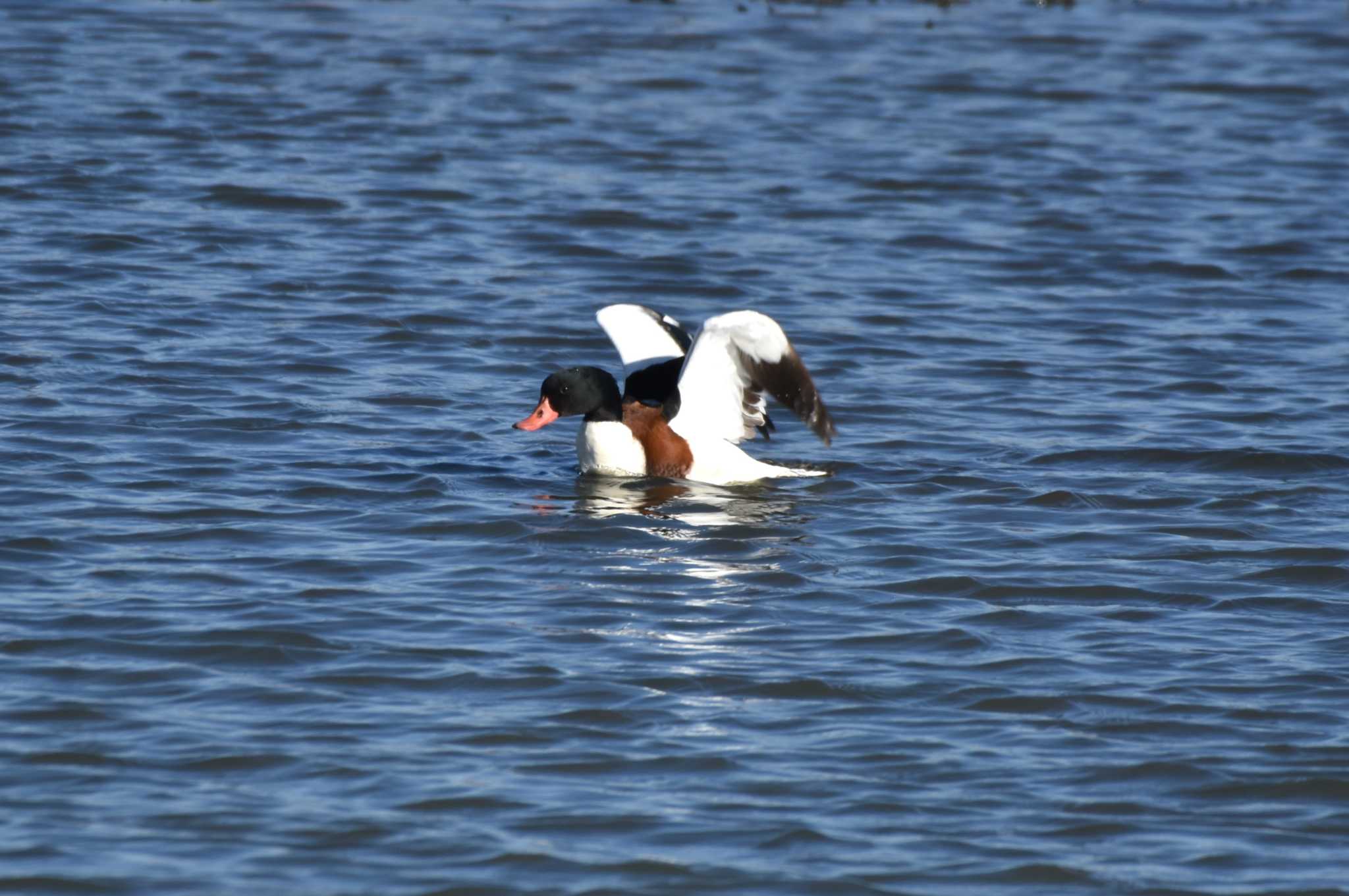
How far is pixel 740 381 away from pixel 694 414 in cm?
30

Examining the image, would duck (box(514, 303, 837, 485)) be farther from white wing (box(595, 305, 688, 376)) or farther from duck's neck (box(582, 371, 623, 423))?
white wing (box(595, 305, 688, 376))

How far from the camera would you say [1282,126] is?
20.4 metres

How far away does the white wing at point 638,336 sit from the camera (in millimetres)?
11172

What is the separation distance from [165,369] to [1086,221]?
7814mm

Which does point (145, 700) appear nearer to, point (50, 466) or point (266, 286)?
point (50, 466)

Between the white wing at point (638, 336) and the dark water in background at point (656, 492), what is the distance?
65 centimetres

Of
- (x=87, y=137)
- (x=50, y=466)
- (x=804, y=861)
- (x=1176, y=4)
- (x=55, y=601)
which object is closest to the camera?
(x=804, y=861)

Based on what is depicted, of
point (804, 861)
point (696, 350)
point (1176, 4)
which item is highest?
point (1176, 4)

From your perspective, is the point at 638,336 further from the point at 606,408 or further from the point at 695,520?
the point at 695,520

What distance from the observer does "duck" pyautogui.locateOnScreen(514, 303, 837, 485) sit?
10.4 meters

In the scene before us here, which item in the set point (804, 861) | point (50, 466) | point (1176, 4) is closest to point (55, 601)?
point (50, 466)

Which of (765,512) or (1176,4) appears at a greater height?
(1176,4)

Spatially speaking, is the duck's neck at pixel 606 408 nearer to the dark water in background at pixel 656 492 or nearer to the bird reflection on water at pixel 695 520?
the bird reflection on water at pixel 695 520

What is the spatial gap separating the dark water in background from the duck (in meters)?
0.17
